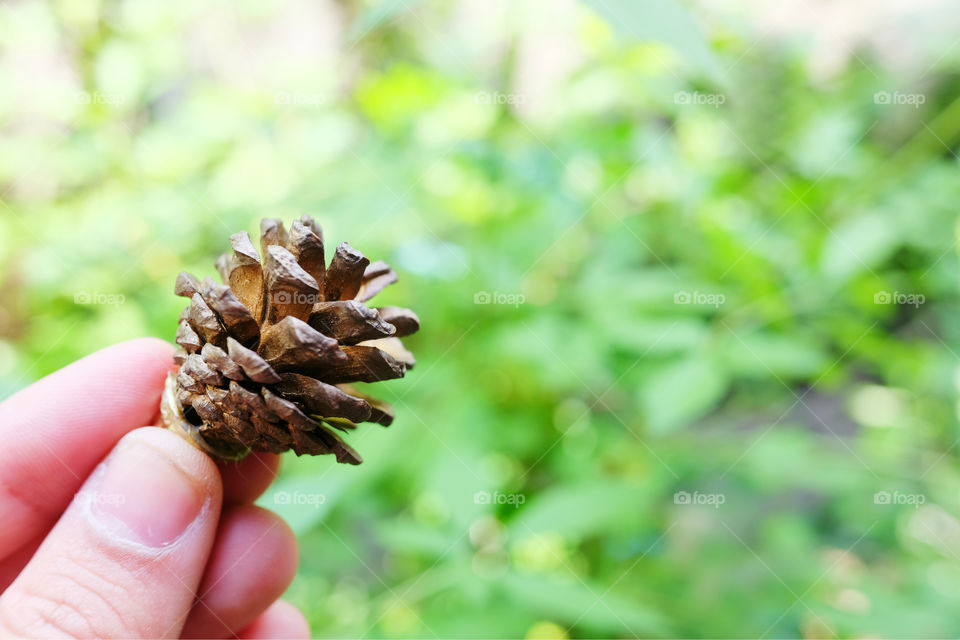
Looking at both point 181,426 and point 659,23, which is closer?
point 659,23

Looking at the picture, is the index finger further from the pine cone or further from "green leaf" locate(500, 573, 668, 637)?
"green leaf" locate(500, 573, 668, 637)

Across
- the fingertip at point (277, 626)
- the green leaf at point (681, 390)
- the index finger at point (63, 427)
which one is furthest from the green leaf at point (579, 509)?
the index finger at point (63, 427)

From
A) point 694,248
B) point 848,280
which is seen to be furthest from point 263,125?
point 848,280

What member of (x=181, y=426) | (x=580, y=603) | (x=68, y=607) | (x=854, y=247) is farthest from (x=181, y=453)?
(x=854, y=247)

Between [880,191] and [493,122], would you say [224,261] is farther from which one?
[880,191]

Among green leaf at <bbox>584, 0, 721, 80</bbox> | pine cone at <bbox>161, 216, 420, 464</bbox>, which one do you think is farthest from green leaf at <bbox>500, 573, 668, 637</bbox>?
green leaf at <bbox>584, 0, 721, 80</bbox>

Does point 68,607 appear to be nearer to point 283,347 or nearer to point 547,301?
point 283,347

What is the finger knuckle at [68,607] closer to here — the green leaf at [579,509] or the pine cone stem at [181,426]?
the pine cone stem at [181,426]
